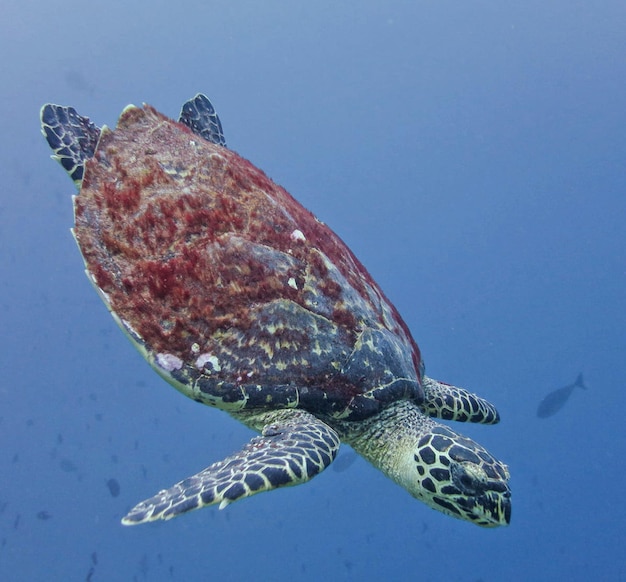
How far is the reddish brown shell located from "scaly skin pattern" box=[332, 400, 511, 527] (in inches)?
11.6

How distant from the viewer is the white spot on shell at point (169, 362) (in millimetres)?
3561

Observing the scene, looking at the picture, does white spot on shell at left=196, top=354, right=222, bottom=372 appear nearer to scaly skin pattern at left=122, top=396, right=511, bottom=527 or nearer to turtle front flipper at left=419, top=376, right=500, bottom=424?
scaly skin pattern at left=122, top=396, right=511, bottom=527

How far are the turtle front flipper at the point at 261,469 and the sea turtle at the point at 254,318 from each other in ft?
0.06

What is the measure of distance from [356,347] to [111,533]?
42.8ft

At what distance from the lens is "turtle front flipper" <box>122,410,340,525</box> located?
2797 millimetres

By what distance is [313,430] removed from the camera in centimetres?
351

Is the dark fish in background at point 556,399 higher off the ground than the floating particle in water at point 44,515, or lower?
lower

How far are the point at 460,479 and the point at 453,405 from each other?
1.38 meters

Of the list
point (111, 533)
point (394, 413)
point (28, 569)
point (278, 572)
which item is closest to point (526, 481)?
point (278, 572)

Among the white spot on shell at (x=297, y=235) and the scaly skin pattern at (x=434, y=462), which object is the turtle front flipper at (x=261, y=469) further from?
the white spot on shell at (x=297, y=235)

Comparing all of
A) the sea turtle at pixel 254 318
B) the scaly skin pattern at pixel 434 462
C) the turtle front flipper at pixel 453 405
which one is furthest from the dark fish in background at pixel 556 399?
the sea turtle at pixel 254 318

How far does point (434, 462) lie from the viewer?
3711 millimetres

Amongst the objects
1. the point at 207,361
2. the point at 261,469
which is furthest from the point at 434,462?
the point at 207,361

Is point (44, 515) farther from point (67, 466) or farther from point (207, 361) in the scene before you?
point (207, 361)
